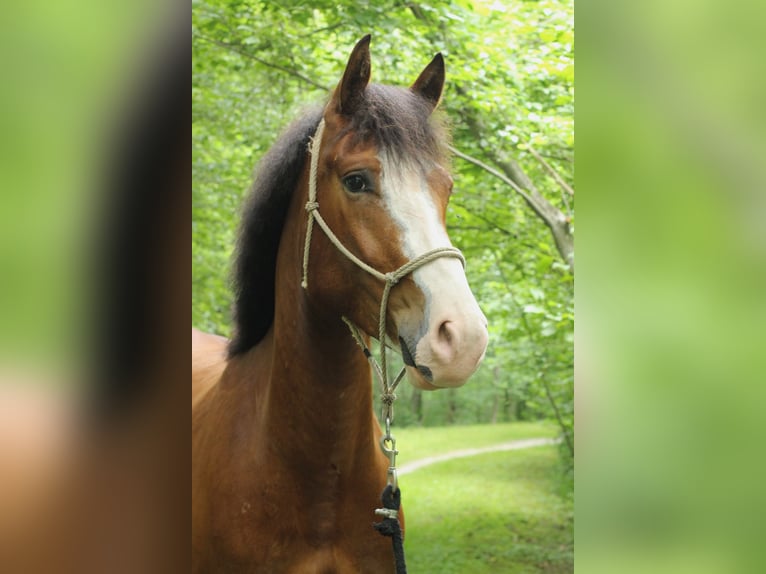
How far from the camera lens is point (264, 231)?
258 centimetres

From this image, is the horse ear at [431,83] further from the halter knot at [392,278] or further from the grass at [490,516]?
the grass at [490,516]

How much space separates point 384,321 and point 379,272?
143 mm

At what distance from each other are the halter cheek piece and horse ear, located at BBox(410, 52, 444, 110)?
1.22 feet

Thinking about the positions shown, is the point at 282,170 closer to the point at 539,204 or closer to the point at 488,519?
the point at 539,204

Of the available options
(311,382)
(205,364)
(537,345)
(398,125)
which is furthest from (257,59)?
(311,382)

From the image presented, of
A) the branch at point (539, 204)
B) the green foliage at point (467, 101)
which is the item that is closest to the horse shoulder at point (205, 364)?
the green foliage at point (467, 101)

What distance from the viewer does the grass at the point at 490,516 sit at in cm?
643

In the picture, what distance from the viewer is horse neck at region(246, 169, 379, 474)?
2.33 meters

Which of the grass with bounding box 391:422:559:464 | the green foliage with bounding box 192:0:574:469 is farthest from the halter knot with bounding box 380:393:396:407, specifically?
the grass with bounding box 391:422:559:464

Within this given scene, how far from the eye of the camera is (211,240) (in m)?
7.27

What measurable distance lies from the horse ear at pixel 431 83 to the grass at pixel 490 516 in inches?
187
